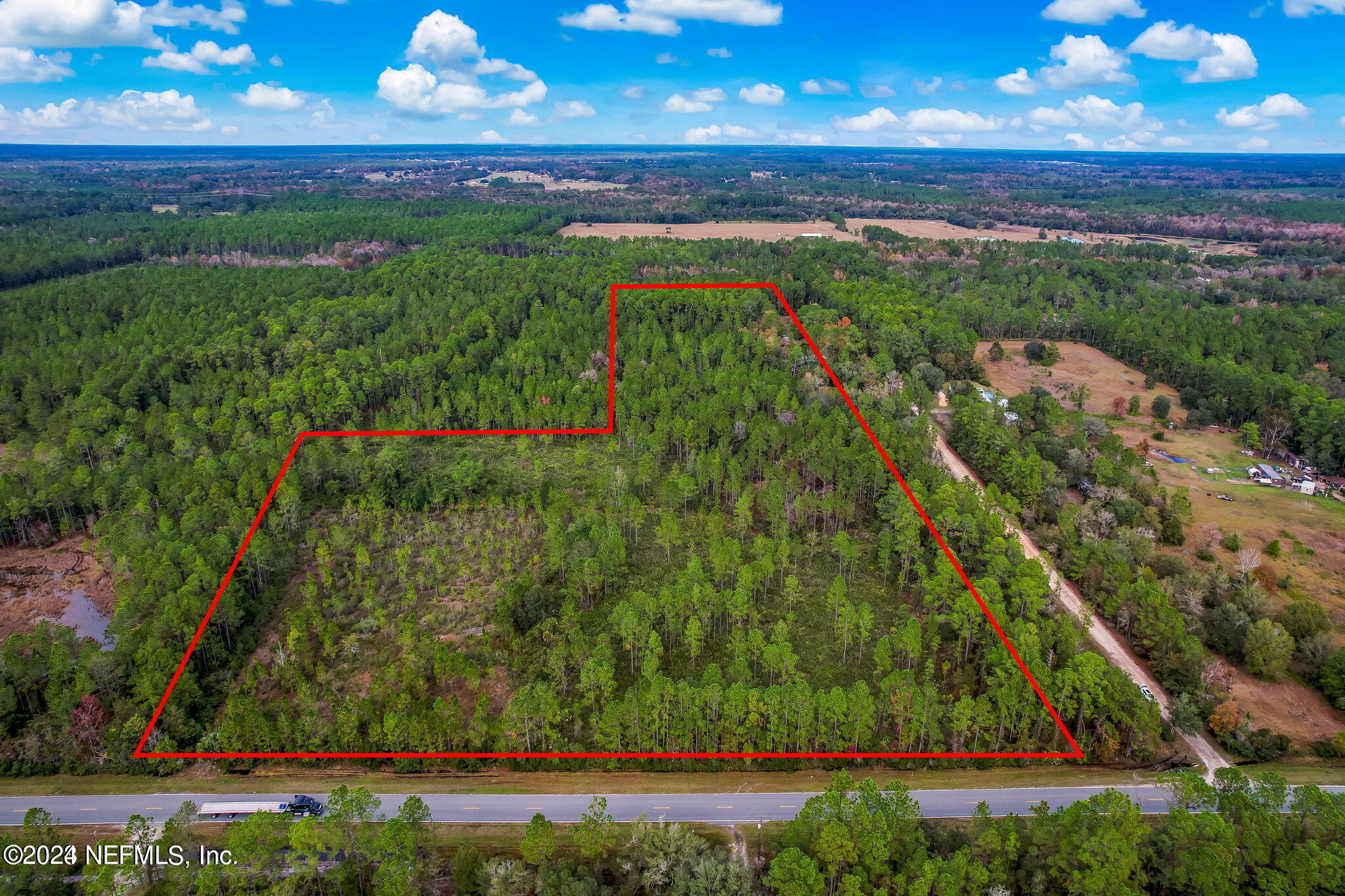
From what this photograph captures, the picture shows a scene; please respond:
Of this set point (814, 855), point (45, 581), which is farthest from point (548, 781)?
point (45, 581)

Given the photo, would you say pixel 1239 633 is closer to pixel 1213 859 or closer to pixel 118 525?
pixel 1213 859

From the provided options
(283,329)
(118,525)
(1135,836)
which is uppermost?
(283,329)

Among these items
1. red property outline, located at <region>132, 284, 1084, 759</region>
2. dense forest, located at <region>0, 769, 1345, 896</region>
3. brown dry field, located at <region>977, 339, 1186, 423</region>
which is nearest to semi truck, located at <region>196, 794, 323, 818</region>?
dense forest, located at <region>0, 769, 1345, 896</region>

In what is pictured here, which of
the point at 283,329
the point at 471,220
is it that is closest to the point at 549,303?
the point at 283,329

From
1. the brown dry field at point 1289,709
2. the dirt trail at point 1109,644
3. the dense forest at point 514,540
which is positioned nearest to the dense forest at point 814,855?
the dirt trail at point 1109,644

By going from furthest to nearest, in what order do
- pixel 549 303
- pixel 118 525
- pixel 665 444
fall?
pixel 549 303 < pixel 665 444 < pixel 118 525

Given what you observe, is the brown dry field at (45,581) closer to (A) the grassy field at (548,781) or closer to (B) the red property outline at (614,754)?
(B) the red property outline at (614,754)

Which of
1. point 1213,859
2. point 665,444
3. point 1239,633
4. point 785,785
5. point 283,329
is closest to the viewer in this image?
point 1213,859
